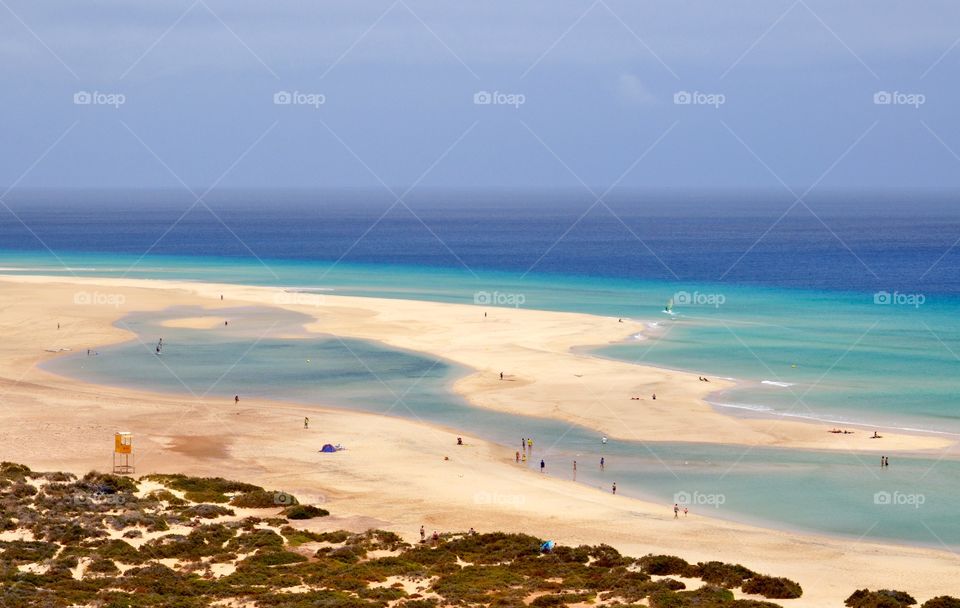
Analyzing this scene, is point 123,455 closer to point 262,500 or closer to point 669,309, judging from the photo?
point 262,500

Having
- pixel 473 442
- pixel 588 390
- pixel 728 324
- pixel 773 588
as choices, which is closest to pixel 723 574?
pixel 773 588

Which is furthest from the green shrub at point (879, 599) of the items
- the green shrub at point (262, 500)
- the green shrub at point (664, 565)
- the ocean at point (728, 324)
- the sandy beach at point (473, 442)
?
the green shrub at point (262, 500)

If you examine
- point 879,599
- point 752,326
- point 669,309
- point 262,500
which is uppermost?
point 669,309

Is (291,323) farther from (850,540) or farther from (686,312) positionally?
(850,540)

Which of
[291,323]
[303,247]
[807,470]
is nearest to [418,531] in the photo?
[807,470]

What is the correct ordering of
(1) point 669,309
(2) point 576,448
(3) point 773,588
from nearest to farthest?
(3) point 773,588, (2) point 576,448, (1) point 669,309

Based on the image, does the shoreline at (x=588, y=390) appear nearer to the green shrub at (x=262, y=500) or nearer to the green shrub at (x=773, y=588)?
the green shrub at (x=262, y=500)

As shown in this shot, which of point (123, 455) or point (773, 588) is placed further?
point (123, 455)
